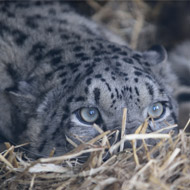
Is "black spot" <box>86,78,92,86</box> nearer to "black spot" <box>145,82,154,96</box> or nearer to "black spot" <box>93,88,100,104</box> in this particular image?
"black spot" <box>93,88,100,104</box>

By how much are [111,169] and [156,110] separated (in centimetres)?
102

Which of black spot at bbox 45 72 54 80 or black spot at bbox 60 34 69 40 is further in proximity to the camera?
black spot at bbox 60 34 69 40

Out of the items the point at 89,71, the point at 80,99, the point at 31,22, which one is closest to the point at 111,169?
the point at 80,99

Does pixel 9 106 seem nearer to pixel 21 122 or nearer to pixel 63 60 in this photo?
pixel 21 122

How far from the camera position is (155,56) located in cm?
499

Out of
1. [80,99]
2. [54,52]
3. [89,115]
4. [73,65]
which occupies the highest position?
[54,52]

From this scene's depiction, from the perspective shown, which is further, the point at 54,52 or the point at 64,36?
the point at 64,36

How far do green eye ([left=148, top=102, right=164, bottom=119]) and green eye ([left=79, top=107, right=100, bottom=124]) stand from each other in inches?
→ 22.7

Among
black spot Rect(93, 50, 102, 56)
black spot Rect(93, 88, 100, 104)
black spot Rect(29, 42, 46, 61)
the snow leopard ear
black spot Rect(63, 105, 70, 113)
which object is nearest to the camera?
black spot Rect(93, 88, 100, 104)

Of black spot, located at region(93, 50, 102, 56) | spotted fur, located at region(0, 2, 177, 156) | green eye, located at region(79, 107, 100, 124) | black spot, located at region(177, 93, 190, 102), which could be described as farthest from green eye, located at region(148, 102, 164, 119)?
black spot, located at region(177, 93, 190, 102)

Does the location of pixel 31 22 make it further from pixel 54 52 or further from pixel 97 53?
pixel 97 53

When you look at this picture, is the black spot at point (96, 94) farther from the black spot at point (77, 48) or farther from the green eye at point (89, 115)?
the black spot at point (77, 48)

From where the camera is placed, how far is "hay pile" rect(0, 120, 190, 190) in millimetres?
3482

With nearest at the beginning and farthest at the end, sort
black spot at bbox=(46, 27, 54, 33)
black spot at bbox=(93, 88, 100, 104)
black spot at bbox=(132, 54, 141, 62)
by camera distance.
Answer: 1. black spot at bbox=(93, 88, 100, 104)
2. black spot at bbox=(132, 54, 141, 62)
3. black spot at bbox=(46, 27, 54, 33)
